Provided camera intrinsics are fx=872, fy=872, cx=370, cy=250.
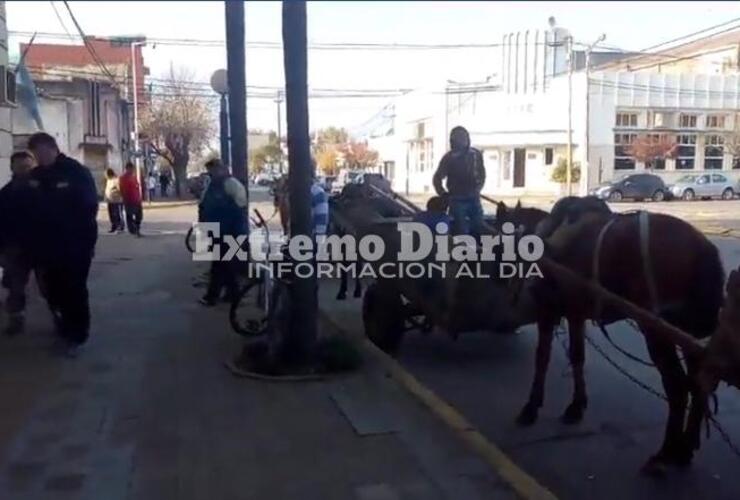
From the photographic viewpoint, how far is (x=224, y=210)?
35.8ft

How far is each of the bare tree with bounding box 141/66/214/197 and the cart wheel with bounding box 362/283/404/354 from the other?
49.9 m

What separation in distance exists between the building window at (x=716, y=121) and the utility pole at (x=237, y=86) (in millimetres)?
24261

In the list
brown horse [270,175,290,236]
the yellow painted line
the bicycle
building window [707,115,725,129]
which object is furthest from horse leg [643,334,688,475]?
building window [707,115,725,129]

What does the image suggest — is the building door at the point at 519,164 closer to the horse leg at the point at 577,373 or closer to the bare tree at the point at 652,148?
the bare tree at the point at 652,148

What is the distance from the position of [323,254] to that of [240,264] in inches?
47.3

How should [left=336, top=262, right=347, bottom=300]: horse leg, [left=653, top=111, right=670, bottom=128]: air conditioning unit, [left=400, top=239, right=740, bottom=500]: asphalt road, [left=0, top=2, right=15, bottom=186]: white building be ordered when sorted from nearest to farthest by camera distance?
[left=400, top=239, right=740, bottom=500]: asphalt road < [left=0, top=2, right=15, bottom=186]: white building < [left=336, top=262, right=347, bottom=300]: horse leg < [left=653, top=111, right=670, bottom=128]: air conditioning unit

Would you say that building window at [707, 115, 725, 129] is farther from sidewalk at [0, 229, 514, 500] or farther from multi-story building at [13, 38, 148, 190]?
→ sidewalk at [0, 229, 514, 500]

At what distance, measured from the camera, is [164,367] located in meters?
7.66

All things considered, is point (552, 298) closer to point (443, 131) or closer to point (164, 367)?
point (164, 367)

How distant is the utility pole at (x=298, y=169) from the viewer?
23.3 ft

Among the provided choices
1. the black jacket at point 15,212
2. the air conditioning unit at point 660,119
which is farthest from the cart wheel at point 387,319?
the air conditioning unit at point 660,119

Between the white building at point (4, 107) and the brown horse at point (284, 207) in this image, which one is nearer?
the brown horse at point (284, 207)

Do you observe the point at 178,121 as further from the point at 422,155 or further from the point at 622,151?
the point at 622,151

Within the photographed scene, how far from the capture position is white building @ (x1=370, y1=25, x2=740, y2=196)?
42094 millimetres
